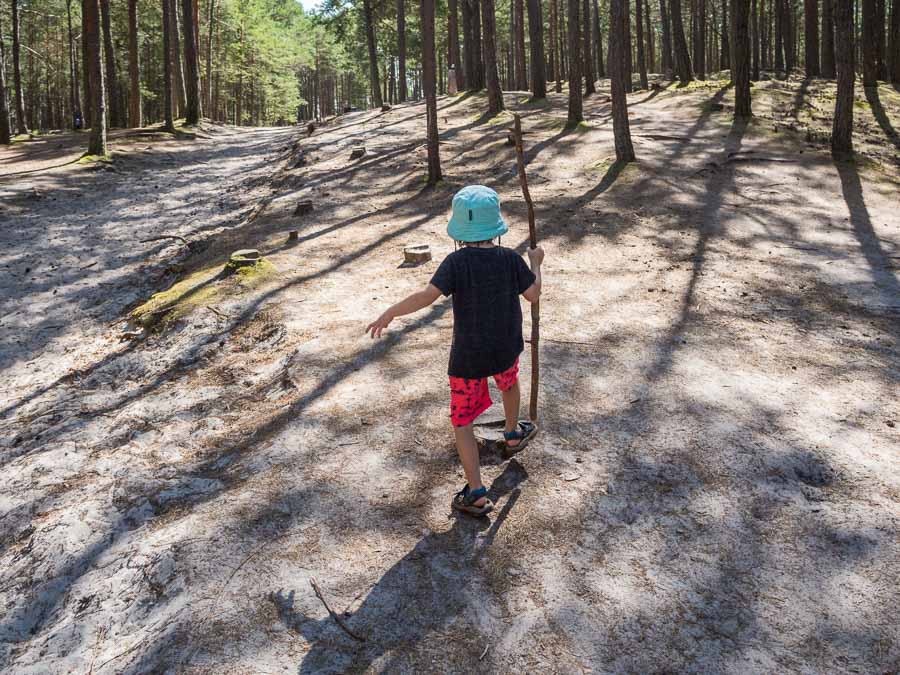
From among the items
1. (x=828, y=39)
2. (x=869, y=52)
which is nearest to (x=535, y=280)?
(x=869, y=52)

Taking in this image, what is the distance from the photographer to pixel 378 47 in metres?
49.2

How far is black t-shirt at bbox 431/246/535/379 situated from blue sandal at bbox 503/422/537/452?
734 millimetres

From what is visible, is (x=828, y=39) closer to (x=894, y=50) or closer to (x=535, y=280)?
(x=894, y=50)

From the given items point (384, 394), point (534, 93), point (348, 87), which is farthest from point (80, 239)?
point (348, 87)

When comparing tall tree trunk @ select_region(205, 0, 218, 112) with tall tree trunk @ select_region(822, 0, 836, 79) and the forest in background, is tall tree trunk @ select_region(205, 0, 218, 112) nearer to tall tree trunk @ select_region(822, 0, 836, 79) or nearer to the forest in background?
the forest in background

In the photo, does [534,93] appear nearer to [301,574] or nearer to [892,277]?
[892,277]

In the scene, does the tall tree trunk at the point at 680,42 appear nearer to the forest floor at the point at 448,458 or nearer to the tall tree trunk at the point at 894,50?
the tall tree trunk at the point at 894,50

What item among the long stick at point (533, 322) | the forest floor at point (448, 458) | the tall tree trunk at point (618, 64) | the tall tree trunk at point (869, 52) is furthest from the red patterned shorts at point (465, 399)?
the tall tree trunk at point (869, 52)

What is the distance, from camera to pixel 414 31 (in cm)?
4131

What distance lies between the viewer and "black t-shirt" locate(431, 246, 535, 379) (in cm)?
381

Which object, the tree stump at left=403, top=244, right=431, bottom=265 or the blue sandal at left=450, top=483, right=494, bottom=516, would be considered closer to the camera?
the blue sandal at left=450, top=483, right=494, bottom=516

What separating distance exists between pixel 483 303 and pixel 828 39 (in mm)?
25324

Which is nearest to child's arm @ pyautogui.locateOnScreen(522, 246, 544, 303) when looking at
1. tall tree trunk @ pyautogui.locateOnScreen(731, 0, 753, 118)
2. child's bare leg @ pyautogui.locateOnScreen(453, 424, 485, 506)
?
child's bare leg @ pyautogui.locateOnScreen(453, 424, 485, 506)

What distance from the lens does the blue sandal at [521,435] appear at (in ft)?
15.0
